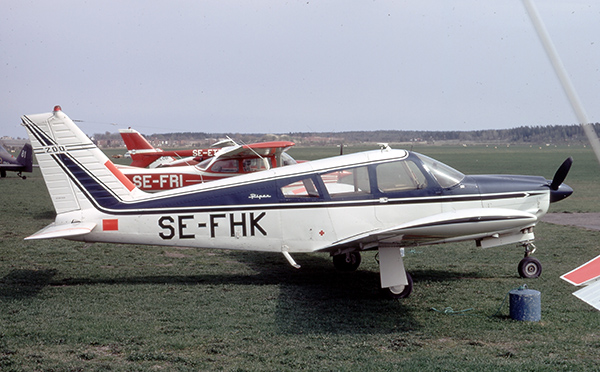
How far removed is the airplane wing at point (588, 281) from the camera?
9.19 ft

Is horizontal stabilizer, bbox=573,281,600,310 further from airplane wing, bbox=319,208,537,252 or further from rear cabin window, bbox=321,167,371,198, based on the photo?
rear cabin window, bbox=321,167,371,198

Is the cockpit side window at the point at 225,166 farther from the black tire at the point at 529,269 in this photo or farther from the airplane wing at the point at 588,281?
the airplane wing at the point at 588,281

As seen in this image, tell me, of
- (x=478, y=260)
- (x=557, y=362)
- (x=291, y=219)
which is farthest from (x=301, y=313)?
(x=478, y=260)

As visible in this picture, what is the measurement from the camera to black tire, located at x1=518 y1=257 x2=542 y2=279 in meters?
8.69

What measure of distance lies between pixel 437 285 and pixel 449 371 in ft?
11.6

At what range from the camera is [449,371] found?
5.12 metres

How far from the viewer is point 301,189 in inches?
319

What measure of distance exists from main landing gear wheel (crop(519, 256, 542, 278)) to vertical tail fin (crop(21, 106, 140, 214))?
6.20 meters

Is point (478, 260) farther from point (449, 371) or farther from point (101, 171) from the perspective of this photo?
point (101, 171)

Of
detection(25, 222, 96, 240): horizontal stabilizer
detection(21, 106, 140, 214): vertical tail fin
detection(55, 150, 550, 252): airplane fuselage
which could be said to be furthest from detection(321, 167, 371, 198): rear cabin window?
detection(25, 222, 96, 240): horizontal stabilizer

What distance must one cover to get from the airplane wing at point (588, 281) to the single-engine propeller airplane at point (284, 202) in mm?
4521

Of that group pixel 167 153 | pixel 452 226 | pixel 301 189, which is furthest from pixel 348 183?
pixel 167 153

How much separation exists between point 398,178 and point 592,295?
5228mm

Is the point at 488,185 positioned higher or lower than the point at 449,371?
higher
